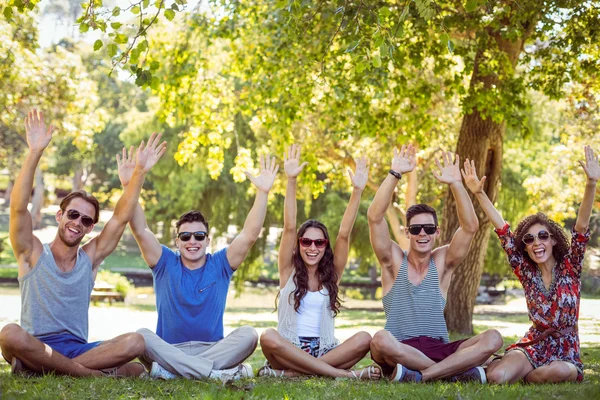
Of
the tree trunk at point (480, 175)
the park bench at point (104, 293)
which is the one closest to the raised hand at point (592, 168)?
the tree trunk at point (480, 175)

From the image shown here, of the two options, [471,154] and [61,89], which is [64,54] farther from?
[471,154]

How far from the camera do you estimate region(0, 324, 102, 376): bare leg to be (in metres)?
5.68

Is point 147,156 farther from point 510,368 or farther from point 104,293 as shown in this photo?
point 104,293

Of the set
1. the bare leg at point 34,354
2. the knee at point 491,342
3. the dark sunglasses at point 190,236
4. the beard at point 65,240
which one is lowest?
the bare leg at point 34,354

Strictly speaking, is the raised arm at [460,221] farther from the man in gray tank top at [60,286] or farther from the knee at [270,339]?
the man in gray tank top at [60,286]

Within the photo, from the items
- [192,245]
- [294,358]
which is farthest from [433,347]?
[192,245]

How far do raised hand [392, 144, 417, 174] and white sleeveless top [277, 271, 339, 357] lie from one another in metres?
1.41

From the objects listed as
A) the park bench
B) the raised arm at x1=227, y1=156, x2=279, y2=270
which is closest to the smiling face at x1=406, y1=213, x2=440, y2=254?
the raised arm at x1=227, y1=156, x2=279, y2=270

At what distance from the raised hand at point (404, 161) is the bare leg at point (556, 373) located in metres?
2.16

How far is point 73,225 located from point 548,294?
4.30 m

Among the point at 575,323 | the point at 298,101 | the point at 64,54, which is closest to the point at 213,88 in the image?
the point at 298,101

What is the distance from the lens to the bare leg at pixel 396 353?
6.09m

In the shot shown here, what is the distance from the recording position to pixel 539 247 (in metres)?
6.47

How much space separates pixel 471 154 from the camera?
1216cm
